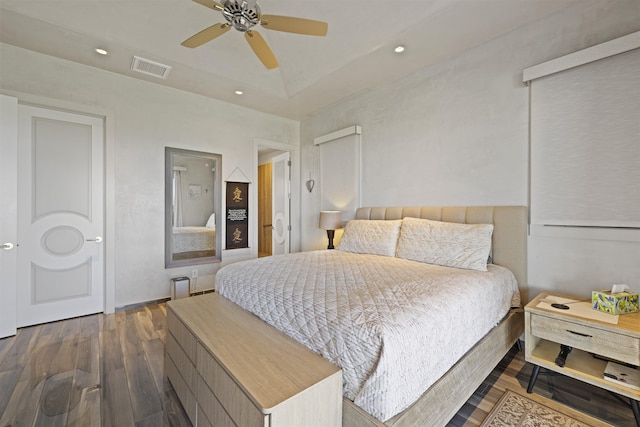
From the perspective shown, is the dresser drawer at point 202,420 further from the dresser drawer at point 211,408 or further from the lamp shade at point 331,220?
the lamp shade at point 331,220

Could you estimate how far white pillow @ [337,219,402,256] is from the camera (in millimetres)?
2859

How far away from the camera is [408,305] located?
1.32 metres

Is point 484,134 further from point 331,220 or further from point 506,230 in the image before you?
point 331,220

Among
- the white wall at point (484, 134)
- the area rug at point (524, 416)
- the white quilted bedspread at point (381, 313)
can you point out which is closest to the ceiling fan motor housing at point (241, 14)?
the white quilted bedspread at point (381, 313)

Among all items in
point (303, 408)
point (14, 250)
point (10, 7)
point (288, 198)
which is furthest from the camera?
point (288, 198)

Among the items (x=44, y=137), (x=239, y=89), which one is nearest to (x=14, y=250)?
(x=44, y=137)

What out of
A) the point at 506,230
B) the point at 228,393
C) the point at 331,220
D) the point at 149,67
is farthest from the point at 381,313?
the point at 149,67

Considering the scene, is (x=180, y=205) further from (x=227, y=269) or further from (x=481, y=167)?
(x=481, y=167)

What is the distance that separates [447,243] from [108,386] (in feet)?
8.96

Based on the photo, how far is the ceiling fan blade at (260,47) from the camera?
82.3 inches

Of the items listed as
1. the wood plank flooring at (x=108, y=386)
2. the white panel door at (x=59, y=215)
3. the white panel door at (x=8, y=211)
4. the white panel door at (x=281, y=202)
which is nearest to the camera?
the wood plank flooring at (x=108, y=386)

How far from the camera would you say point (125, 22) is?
97.5 inches

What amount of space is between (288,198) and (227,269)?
274 centimetres

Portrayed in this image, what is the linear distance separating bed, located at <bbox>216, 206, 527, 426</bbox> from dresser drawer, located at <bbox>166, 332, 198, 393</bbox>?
434 mm
